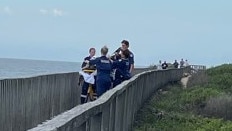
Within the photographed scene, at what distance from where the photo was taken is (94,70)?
60.6 ft

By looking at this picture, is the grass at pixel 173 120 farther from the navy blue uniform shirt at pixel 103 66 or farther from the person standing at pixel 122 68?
the navy blue uniform shirt at pixel 103 66

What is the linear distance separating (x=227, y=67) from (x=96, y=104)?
152ft

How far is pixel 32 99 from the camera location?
575 inches

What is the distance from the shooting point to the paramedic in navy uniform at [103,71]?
54.2 ft

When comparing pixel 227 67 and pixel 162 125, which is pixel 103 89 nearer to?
pixel 162 125

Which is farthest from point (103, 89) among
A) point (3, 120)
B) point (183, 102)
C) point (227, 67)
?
point (227, 67)

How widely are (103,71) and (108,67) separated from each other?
235mm

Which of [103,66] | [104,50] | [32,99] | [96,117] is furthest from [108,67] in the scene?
[96,117]

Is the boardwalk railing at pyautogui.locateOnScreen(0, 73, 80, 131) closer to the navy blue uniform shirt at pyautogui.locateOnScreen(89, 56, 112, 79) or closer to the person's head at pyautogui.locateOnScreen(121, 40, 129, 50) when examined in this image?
the navy blue uniform shirt at pyautogui.locateOnScreen(89, 56, 112, 79)

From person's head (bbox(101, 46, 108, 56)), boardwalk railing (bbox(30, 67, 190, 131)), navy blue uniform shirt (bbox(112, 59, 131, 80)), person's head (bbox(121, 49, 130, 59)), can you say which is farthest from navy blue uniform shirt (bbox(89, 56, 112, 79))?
boardwalk railing (bbox(30, 67, 190, 131))

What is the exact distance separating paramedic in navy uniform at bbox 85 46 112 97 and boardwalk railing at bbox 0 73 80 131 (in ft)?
3.84

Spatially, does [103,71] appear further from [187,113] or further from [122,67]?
[187,113]

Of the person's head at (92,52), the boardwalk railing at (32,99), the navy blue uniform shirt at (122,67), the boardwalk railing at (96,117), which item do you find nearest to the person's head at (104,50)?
the boardwalk railing at (32,99)

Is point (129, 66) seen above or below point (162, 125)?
above
